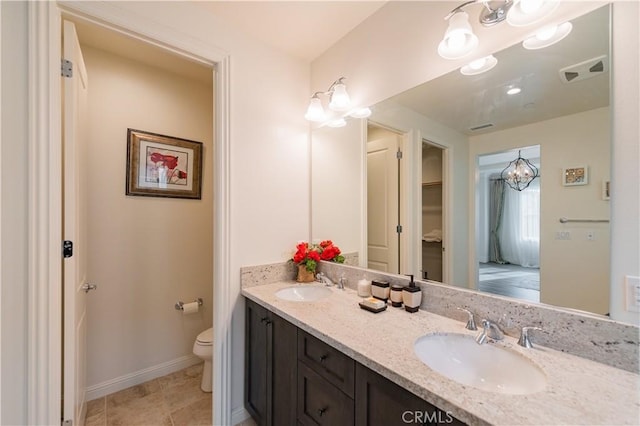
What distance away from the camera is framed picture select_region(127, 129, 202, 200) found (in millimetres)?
2086

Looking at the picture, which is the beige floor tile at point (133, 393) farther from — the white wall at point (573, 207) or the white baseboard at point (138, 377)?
the white wall at point (573, 207)

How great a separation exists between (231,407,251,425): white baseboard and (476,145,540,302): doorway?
161 cm

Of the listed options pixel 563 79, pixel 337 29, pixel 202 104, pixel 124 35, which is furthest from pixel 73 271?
pixel 563 79

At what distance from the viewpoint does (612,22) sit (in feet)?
2.84

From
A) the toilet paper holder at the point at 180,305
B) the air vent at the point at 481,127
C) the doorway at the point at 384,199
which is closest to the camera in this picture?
the air vent at the point at 481,127

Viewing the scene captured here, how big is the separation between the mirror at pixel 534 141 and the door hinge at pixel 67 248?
1.70m

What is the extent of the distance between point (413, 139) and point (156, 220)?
206 cm

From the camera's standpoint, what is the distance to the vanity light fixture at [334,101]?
5.59 ft

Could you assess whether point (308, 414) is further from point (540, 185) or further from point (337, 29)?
point (337, 29)

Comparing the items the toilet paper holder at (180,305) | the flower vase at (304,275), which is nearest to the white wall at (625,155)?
the flower vase at (304,275)

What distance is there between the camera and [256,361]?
1590 mm

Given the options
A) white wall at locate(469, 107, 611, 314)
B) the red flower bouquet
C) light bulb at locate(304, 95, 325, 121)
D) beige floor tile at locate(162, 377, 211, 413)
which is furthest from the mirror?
beige floor tile at locate(162, 377, 211, 413)

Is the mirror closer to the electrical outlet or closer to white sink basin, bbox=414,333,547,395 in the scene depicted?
the electrical outlet

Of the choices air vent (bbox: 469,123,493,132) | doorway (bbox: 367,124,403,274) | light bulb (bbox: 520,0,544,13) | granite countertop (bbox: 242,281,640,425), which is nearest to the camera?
granite countertop (bbox: 242,281,640,425)
